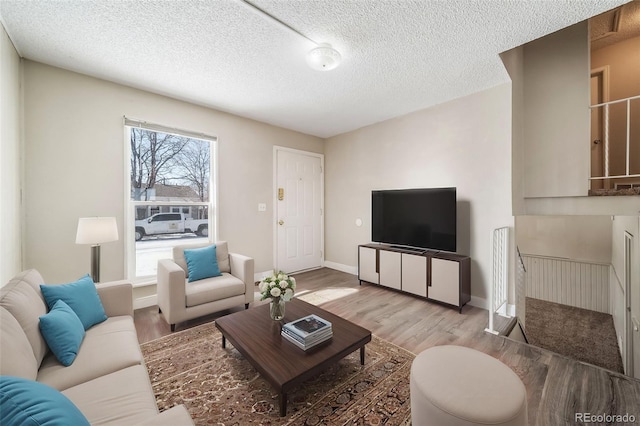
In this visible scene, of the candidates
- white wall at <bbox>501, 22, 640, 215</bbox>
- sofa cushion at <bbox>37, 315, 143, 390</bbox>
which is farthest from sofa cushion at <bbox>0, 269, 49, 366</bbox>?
white wall at <bbox>501, 22, 640, 215</bbox>

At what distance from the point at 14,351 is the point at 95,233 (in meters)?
1.51

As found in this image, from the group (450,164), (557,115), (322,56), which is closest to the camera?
(322,56)

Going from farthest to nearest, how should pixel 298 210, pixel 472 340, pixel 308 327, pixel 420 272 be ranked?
pixel 298 210 → pixel 420 272 → pixel 472 340 → pixel 308 327

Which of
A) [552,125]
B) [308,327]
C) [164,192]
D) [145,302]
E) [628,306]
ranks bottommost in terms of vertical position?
[145,302]

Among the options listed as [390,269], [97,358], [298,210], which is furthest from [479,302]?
[97,358]

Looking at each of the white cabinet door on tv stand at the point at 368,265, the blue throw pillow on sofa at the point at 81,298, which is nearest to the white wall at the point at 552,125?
the white cabinet door on tv stand at the point at 368,265

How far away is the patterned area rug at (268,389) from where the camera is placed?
1.50m

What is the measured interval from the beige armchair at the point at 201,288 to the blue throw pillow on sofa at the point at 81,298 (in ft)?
2.01

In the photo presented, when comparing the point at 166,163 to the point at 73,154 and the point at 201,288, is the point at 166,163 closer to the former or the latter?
the point at 73,154

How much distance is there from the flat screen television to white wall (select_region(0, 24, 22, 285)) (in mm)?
3977

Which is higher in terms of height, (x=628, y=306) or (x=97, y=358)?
(x=97, y=358)

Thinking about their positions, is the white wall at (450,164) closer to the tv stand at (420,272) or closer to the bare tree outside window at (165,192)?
the tv stand at (420,272)

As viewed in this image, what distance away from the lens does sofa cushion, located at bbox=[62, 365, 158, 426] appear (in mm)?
1052

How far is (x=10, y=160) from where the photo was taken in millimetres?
2135
